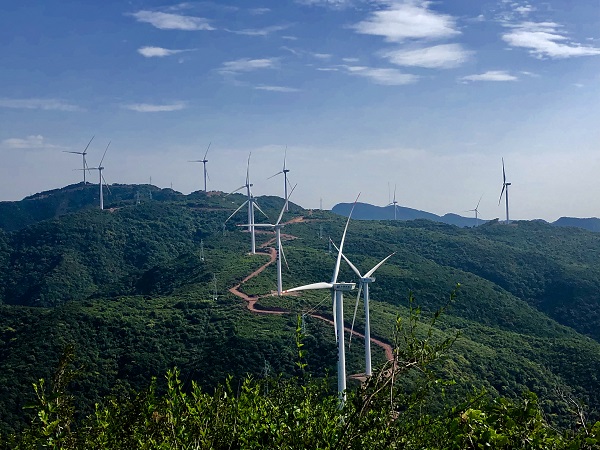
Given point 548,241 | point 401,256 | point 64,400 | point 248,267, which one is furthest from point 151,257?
point 64,400

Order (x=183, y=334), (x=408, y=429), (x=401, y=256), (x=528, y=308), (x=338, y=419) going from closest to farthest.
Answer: (x=408, y=429)
(x=338, y=419)
(x=183, y=334)
(x=528, y=308)
(x=401, y=256)

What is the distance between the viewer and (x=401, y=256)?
148000mm

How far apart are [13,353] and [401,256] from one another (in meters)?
94.4

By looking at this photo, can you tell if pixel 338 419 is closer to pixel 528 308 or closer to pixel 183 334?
pixel 183 334

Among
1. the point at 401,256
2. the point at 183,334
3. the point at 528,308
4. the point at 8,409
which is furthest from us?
the point at 401,256

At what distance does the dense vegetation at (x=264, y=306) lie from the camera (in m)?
74.4

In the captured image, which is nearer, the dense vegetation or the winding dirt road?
the dense vegetation

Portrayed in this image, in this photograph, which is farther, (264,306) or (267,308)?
(264,306)

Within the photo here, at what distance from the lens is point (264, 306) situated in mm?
99688

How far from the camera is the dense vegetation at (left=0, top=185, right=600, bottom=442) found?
7444cm

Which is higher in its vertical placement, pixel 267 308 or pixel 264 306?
pixel 264 306

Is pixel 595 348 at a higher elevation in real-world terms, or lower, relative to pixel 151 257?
lower

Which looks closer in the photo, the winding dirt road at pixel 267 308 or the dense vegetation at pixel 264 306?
the dense vegetation at pixel 264 306

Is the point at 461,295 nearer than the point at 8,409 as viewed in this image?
No
